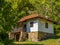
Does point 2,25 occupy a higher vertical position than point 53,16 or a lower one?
higher

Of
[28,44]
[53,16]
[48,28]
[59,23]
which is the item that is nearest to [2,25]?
[28,44]

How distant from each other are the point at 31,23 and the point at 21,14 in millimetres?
11761

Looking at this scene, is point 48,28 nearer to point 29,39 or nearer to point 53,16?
point 29,39

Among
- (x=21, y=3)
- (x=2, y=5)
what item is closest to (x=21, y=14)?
(x=21, y=3)

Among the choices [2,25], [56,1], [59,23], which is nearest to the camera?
[2,25]

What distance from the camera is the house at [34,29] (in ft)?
139

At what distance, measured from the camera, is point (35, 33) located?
42375mm

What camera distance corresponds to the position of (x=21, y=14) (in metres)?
55.1

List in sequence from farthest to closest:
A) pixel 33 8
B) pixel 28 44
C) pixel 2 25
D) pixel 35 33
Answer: pixel 33 8
pixel 35 33
pixel 28 44
pixel 2 25

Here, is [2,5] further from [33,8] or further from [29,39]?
[33,8]

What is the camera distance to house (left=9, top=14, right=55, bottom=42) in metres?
42.5

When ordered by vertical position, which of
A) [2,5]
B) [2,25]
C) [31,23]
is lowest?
[31,23]

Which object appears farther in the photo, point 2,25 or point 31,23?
point 31,23

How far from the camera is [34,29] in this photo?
141ft
